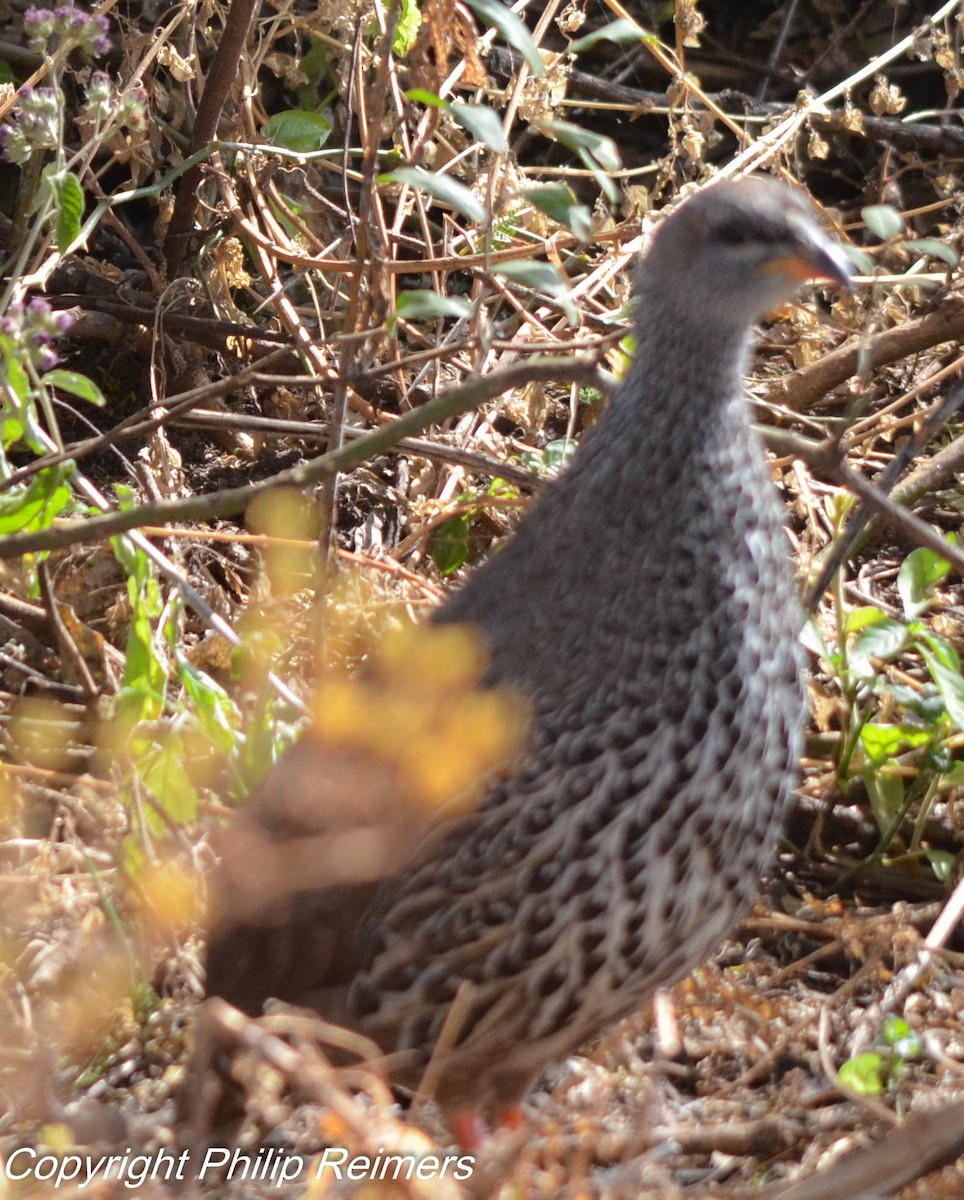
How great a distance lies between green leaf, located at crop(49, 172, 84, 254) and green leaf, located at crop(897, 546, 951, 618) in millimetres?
1979

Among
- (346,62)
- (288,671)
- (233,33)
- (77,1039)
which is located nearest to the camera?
(77,1039)

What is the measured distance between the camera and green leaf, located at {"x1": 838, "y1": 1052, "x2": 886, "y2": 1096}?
10.2ft

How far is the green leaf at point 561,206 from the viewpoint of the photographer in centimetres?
316

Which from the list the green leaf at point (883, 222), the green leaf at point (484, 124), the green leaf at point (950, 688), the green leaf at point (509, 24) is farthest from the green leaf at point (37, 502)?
the green leaf at point (950, 688)

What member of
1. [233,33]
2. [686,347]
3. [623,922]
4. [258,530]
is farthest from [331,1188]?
[233,33]

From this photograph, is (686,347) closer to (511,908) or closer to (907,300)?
(511,908)

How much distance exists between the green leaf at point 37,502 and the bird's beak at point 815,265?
1.36 m

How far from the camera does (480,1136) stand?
314cm

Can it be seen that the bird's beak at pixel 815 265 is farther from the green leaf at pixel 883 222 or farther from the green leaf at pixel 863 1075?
the green leaf at pixel 863 1075

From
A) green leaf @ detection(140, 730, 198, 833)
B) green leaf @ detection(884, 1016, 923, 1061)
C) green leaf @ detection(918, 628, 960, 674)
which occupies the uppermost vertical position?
green leaf @ detection(918, 628, 960, 674)

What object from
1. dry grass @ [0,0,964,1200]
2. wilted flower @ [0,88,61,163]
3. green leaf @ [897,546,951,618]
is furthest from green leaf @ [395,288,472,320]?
green leaf @ [897,546,951,618]

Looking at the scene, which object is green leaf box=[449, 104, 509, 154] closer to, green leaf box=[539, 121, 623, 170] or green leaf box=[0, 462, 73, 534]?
green leaf box=[539, 121, 623, 170]

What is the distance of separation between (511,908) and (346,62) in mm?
2698

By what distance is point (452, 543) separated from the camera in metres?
4.32
